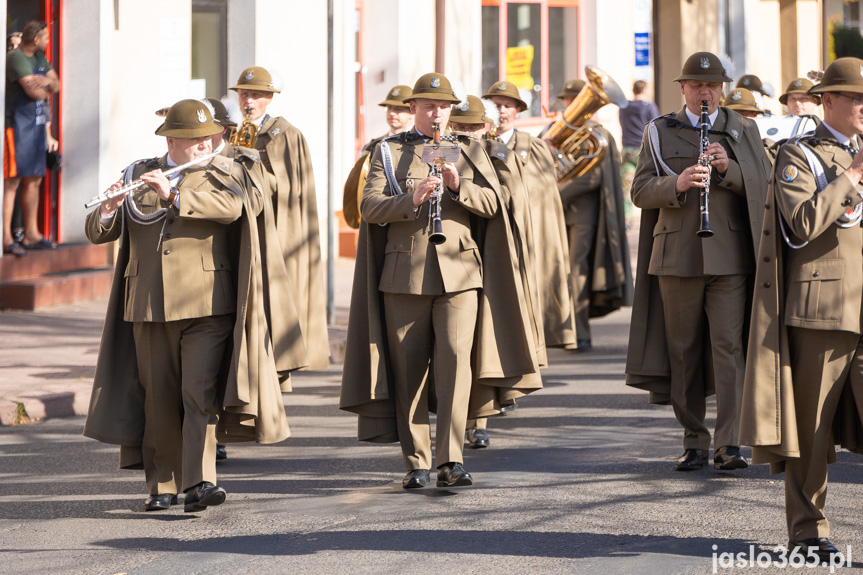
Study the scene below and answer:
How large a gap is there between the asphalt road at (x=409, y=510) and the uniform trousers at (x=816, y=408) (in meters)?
0.31

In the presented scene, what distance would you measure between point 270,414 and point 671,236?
2.40 meters

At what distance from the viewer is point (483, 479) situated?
7457 mm

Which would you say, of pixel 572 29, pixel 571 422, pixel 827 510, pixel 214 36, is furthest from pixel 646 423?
pixel 572 29

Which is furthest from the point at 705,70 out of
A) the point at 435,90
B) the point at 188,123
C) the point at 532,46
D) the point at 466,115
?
the point at 532,46

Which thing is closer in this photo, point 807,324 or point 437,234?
point 807,324

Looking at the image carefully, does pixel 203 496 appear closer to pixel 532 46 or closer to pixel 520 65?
pixel 520 65

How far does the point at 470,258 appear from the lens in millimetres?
7441

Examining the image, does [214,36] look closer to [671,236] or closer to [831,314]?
[671,236]

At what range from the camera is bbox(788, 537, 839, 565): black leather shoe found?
18.2 ft

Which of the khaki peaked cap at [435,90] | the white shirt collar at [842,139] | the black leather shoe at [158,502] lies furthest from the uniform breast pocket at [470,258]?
the white shirt collar at [842,139]

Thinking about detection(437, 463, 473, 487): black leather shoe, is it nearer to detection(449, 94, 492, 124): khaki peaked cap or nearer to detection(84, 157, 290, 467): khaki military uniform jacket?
detection(84, 157, 290, 467): khaki military uniform jacket

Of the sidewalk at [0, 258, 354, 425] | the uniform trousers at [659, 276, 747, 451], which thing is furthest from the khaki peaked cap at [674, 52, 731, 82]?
the sidewalk at [0, 258, 354, 425]

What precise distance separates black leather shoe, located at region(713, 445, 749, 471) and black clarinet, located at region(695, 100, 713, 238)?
1145 millimetres

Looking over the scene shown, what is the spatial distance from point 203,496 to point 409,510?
99cm
